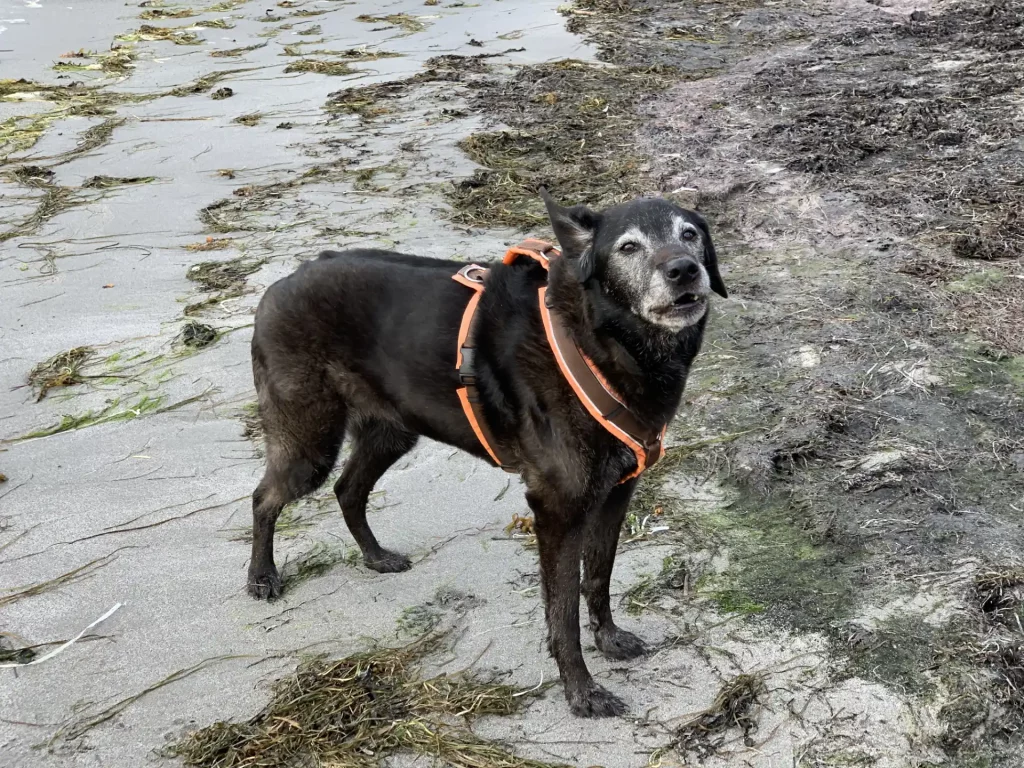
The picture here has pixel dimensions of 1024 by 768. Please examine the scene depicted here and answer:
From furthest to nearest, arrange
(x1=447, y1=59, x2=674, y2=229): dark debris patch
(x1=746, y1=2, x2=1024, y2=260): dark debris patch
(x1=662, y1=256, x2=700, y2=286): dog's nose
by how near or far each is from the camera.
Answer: (x1=447, y1=59, x2=674, y2=229): dark debris patch
(x1=746, y1=2, x2=1024, y2=260): dark debris patch
(x1=662, y1=256, x2=700, y2=286): dog's nose

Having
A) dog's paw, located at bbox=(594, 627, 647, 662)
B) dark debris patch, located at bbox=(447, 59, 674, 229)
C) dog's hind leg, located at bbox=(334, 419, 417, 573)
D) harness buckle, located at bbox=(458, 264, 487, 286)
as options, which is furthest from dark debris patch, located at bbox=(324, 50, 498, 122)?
dog's paw, located at bbox=(594, 627, 647, 662)

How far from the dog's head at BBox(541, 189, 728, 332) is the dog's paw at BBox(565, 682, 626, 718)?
A: 1.22m

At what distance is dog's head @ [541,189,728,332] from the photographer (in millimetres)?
2848

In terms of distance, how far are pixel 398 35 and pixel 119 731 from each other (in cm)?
1083

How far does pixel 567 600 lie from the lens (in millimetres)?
3133

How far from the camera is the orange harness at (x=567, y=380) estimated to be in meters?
2.96

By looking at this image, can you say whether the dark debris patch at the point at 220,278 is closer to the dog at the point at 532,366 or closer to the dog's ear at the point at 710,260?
the dog at the point at 532,366

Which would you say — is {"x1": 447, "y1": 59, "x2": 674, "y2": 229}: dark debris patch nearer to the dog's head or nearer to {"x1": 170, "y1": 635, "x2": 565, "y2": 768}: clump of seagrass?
the dog's head

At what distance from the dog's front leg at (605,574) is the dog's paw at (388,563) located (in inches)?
32.4

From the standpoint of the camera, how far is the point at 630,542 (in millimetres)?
3877

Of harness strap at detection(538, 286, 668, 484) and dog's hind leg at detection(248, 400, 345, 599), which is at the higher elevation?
harness strap at detection(538, 286, 668, 484)

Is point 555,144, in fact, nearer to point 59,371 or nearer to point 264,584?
point 59,371

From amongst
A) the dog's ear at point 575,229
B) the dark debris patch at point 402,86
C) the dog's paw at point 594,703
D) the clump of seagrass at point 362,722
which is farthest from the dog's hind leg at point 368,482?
the dark debris patch at point 402,86

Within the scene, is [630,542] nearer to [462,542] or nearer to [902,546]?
[462,542]
